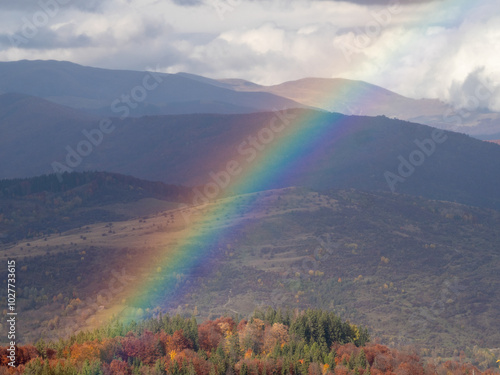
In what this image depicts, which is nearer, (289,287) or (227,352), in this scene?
(227,352)

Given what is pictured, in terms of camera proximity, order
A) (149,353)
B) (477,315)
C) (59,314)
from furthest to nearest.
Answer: (477,315)
(59,314)
(149,353)

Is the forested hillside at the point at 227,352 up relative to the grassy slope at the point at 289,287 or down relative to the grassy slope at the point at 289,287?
up

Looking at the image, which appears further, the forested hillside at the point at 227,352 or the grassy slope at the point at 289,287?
the grassy slope at the point at 289,287

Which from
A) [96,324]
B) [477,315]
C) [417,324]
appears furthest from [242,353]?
[477,315]

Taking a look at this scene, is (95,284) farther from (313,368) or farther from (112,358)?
(313,368)

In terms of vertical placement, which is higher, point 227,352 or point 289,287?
point 227,352

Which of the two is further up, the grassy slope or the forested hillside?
the forested hillside

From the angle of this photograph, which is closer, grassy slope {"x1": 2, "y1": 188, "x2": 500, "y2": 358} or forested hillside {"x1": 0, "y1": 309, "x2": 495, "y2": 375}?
forested hillside {"x1": 0, "y1": 309, "x2": 495, "y2": 375}

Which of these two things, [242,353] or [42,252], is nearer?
[242,353]

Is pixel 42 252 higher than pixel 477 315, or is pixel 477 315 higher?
pixel 42 252

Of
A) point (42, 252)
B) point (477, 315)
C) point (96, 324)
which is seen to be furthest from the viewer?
point (42, 252)

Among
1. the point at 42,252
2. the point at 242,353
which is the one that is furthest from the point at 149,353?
the point at 42,252
